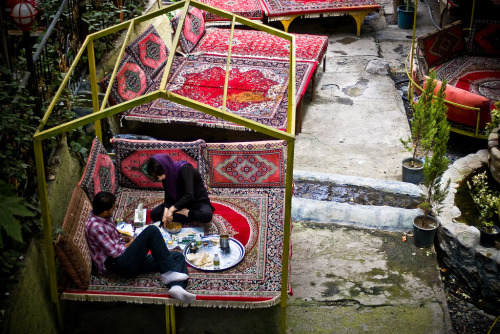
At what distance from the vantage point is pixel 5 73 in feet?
15.8

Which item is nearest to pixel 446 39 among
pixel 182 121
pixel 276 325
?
pixel 182 121

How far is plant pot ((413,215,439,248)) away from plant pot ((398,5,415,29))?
23.5ft

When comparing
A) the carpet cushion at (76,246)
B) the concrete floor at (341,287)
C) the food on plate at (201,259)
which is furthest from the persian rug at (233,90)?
the carpet cushion at (76,246)

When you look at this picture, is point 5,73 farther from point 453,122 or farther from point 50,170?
point 453,122

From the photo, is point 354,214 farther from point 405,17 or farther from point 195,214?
point 405,17

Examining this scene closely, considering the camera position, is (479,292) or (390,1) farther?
(390,1)

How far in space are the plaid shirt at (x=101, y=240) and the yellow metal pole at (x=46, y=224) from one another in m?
0.37

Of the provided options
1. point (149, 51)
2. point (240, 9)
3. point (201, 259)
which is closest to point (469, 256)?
point (201, 259)

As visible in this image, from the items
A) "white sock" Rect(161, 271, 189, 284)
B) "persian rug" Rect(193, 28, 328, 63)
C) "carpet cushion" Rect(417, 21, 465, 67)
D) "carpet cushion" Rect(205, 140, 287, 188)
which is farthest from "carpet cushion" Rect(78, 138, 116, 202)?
"carpet cushion" Rect(417, 21, 465, 67)

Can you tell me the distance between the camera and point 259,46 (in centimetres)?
941

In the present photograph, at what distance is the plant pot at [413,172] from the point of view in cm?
705

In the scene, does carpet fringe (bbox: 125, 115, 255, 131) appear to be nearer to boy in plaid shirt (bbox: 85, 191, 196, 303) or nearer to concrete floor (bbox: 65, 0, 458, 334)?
concrete floor (bbox: 65, 0, 458, 334)

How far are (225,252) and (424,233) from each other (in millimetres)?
2029

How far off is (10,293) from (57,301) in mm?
590
